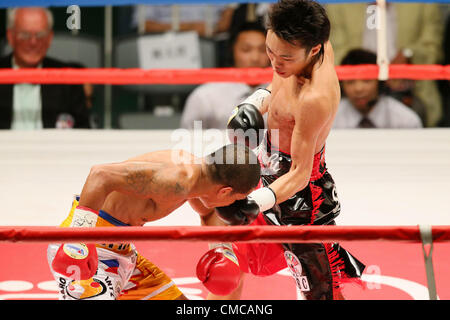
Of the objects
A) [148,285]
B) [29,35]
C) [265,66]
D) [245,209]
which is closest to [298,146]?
[245,209]

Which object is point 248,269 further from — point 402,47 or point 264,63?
point 402,47

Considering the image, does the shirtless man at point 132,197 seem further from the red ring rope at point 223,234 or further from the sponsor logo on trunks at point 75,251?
the red ring rope at point 223,234

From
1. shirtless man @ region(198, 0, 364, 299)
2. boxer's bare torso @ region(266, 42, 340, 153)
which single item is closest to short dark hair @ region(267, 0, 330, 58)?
shirtless man @ region(198, 0, 364, 299)

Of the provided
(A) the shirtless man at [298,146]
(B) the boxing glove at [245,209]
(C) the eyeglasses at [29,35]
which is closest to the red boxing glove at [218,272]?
(A) the shirtless man at [298,146]

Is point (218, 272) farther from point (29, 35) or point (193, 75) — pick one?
point (29, 35)

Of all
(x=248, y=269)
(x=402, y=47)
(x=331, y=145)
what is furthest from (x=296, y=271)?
(x=402, y=47)

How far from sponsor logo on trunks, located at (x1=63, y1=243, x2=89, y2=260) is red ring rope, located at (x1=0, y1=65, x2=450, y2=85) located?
2.46 meters

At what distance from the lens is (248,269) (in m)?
2.18

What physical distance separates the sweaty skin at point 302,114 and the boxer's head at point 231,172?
0.17 meters

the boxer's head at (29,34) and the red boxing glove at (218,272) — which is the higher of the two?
the boxer's head at (29,34)

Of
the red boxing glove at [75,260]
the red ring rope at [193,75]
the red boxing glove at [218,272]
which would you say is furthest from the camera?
the red ring rope at [193,75]

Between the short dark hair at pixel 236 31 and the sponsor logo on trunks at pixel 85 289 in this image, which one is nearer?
the sponsor logo on trunks at pixel 85 289

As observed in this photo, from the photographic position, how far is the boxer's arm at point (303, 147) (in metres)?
1.90

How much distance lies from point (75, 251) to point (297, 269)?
2.35 ft
